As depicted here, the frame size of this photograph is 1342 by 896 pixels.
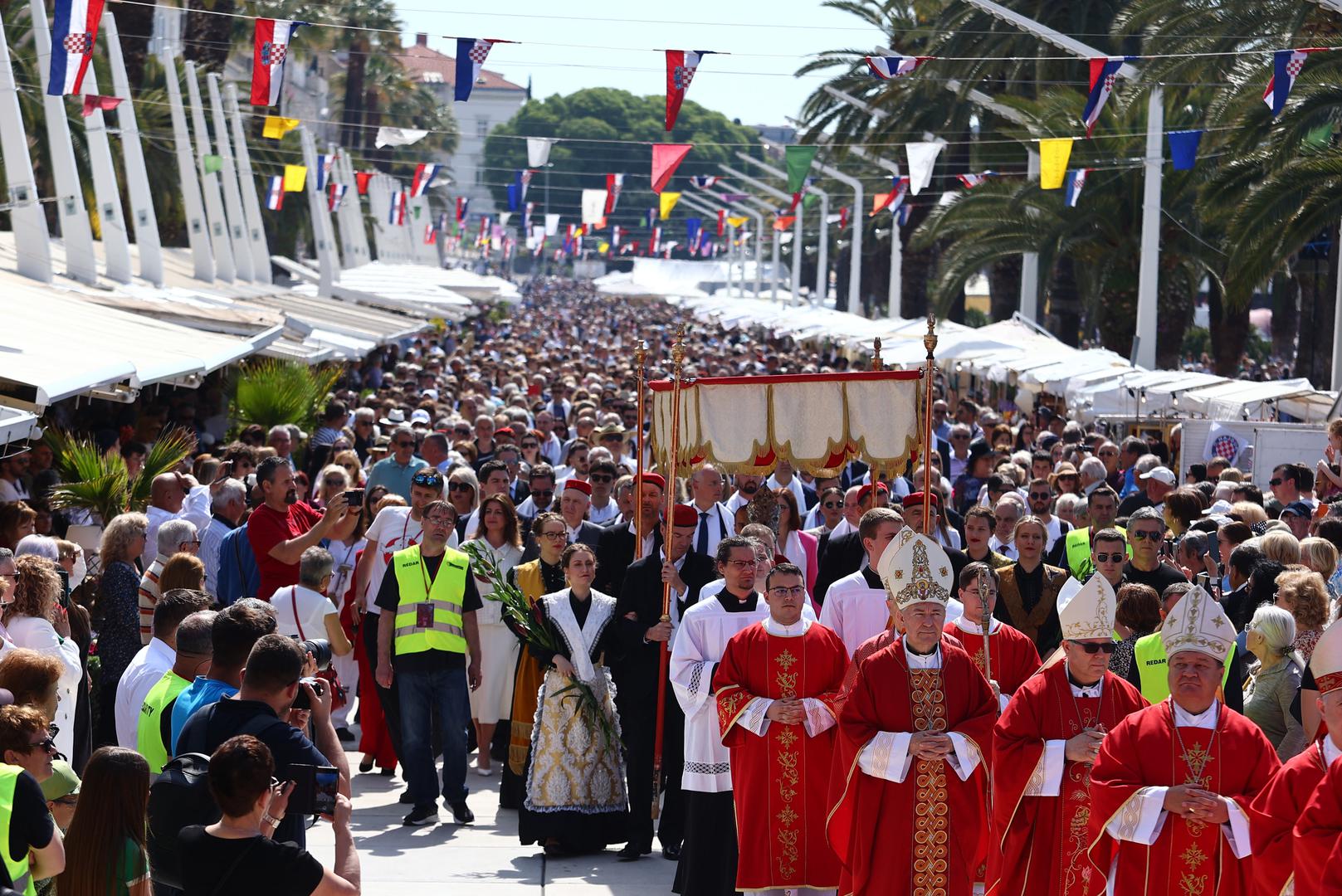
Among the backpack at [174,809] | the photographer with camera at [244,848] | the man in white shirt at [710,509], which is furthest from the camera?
the man in white shirt at [710,509]

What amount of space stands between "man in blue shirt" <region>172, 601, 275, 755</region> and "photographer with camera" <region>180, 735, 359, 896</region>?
1.10 metres

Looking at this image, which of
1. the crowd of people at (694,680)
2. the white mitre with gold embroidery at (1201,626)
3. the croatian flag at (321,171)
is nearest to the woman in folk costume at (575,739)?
the crowd of people at (694,680)

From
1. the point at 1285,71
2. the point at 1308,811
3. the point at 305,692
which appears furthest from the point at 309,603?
the point at 1285,71

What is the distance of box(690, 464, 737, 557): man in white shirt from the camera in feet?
36.3

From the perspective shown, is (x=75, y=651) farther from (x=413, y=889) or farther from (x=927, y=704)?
(x=927, y=704)

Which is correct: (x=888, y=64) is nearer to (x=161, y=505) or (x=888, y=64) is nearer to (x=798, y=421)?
(x=798, y=421)

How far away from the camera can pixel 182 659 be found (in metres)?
6.23

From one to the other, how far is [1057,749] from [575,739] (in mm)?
3066

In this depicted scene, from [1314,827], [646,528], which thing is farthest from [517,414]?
[1314,827]

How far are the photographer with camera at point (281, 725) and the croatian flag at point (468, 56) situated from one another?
15163 mm

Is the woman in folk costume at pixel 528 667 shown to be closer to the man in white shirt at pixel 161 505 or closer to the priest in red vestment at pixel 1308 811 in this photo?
the man in white shirt at pixel 161 505

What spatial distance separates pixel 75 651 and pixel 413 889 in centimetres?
199

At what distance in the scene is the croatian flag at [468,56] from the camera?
19969 millimetres

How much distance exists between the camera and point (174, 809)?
512cm
